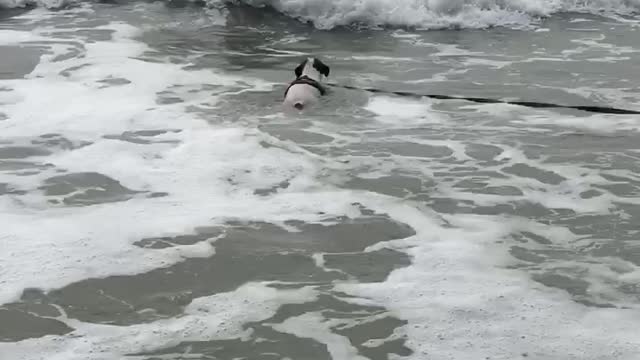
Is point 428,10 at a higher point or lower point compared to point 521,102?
higher

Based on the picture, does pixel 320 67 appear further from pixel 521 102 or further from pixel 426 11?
pixel 426 11

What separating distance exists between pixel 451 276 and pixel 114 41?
755cm

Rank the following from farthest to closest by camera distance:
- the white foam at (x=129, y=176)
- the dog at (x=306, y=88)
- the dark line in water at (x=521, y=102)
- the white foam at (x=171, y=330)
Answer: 1. the dog at (x=306, y=88)
2. the dark line in water at (x=521, y=102)
3. the white foam at (x=129, y=176)
4. the white foam at (x=171, y=330)

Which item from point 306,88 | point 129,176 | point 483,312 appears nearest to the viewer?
point 483,312

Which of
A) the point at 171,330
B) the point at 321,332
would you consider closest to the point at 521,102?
the point at 321,332

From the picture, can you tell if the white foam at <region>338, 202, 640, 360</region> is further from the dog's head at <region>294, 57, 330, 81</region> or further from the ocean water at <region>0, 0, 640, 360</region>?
the dog's head at <region>294, 57, 330, 81</region>

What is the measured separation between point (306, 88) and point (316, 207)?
2617 millimetres

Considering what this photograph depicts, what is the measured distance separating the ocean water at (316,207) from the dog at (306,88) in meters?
0.20

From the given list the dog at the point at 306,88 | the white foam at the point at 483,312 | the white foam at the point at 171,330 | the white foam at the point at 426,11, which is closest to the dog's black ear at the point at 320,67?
the dog at the point at 306,88

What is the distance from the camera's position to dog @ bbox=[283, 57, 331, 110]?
760cm

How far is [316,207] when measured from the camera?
5375 millimetres

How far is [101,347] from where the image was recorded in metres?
3.76

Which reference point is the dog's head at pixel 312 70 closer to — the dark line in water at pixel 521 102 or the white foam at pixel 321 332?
the dark line in water at pixel 521 102

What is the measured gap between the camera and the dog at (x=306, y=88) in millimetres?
7602
